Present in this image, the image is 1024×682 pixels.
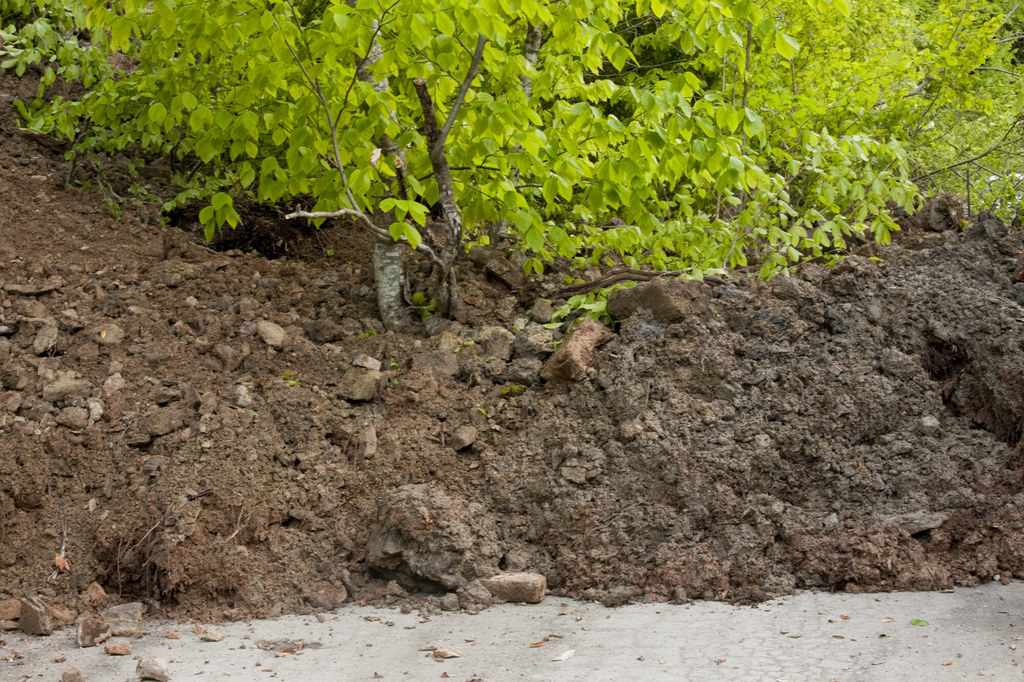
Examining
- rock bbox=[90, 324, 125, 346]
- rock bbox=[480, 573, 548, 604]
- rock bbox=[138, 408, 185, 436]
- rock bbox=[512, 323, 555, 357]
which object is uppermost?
→ rock bbox=[90, 324, 125, 346]

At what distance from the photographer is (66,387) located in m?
4.13

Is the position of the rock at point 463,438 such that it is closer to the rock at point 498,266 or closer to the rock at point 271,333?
the rock at point 271,333

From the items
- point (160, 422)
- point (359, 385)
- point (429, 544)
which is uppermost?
point (359, 385)

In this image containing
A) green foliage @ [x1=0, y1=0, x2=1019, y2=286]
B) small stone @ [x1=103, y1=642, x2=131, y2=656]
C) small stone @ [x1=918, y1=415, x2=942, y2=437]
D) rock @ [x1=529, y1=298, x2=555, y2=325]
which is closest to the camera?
small stone @ [x1=103, y1=642, x2=131, y2=656]

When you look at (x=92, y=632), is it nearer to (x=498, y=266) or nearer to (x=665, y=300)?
(x=665, y=300)

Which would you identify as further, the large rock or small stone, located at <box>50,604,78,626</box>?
the large rock

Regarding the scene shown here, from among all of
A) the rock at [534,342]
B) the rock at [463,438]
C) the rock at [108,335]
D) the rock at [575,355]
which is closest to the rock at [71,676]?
the rock at [463,438]

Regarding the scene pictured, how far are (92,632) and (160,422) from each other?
3.64 ft

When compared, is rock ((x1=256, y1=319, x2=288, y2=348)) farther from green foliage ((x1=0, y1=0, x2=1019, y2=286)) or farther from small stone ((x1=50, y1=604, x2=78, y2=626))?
small stone ((x1=50, y1=604, x2=78, y2=626))

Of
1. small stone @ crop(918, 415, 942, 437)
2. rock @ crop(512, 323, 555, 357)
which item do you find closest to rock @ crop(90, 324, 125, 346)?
rock @ crop(512, 323, 555, 357)

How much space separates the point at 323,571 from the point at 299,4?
12.2ft

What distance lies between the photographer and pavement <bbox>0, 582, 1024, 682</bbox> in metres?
2.81

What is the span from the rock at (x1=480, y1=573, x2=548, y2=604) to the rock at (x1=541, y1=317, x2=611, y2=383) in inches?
44.4

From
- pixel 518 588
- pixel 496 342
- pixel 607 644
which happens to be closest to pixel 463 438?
pixel 496 342
